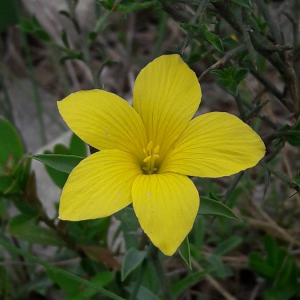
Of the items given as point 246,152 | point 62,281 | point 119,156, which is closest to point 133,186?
point 119,156

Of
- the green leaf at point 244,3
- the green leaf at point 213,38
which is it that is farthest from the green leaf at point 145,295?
the green leaf at point 244,3

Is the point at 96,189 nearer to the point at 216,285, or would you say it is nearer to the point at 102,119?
the point at 102,119

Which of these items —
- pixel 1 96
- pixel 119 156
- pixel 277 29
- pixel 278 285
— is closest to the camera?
pixel 119 156

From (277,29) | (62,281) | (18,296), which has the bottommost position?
(18,296)

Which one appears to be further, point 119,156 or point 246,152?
point 119,156

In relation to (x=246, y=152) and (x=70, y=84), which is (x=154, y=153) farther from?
(x=70, y=84)

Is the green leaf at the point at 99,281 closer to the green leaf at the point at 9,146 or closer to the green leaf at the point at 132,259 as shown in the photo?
the green leaf at the point at 132,259
